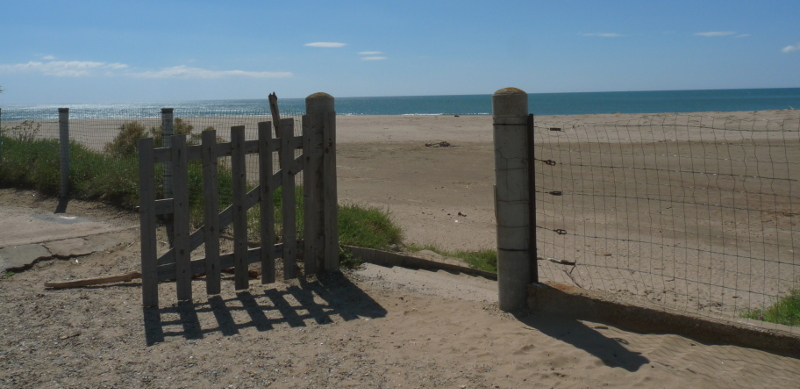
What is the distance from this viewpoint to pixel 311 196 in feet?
20.8

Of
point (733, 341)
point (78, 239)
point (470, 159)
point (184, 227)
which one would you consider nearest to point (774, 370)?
point (733, 341)

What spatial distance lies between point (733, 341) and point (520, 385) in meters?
1.71

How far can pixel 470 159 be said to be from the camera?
65.0 ft

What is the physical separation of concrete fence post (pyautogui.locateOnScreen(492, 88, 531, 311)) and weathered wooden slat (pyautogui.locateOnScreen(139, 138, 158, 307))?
2.76m

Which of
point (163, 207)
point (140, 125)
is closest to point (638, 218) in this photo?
point (163, 207)

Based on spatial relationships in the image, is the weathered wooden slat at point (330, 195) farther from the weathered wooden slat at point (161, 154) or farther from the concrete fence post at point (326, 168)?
the weathered wooden slat at point (161, 154)

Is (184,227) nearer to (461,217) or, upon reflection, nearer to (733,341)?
(733,341)

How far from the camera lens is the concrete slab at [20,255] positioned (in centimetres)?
654

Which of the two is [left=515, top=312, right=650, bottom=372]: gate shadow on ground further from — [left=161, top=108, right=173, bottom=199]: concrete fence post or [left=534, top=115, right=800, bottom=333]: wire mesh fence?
[left=161, top=108, right=173, bottom=199]: concrete fence post

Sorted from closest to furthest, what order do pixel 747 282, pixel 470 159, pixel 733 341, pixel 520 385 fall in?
pixel 520 385 → pixel 733 341 → pixel 747 282 → pixel 470 159

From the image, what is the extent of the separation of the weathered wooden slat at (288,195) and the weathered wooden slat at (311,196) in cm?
17

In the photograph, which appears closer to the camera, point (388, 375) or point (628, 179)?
point (388, 375)

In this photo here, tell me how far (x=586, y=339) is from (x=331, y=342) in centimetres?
185

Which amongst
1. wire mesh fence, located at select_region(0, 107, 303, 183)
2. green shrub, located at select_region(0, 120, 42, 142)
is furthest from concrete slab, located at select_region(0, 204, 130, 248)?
green shrub, located at select_region(0, 120, 42, 142)
